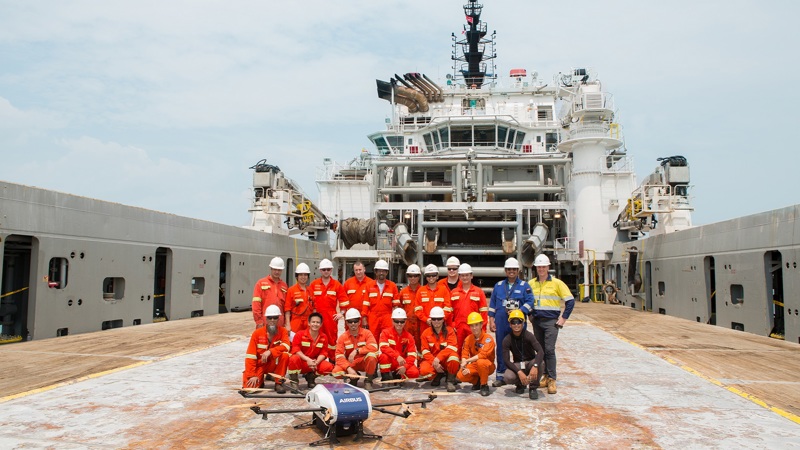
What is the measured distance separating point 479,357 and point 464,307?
0.82 m

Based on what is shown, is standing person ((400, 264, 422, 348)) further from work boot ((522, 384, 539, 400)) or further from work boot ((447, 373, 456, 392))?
work boot ((522, 384, 539, 400))

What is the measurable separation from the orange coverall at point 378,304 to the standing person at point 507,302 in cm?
131

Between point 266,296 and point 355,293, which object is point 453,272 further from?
point 266,296

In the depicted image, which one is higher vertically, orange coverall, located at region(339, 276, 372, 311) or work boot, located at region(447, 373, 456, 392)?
orange coverall, located at region(339, 276, 372, 311)

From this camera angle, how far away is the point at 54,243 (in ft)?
30.9

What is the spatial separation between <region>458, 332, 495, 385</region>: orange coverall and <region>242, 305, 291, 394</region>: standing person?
77.7 inches

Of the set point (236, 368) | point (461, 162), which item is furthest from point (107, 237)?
point (461, 162)

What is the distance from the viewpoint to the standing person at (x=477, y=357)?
18.9 feet

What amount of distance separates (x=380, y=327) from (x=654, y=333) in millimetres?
6591

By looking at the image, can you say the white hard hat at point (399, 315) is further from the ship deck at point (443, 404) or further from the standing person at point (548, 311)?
the standing person at point (548, 311)

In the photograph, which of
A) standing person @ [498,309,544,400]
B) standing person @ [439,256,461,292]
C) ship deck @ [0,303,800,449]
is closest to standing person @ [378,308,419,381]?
ship deck @ [0,303,800,449]

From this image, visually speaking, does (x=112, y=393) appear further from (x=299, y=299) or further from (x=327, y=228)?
(x=327, y=228)

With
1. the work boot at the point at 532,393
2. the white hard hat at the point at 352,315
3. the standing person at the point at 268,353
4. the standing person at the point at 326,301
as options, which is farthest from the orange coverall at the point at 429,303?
the standing person at the point at 268,353

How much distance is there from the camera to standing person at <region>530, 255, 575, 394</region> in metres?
5.86
